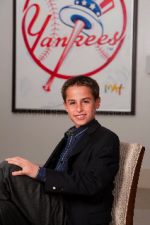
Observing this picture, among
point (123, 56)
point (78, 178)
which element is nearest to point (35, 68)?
point (123, 56)

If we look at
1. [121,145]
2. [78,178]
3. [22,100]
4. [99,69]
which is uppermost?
[99,69]

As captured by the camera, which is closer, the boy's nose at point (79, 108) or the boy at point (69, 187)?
the boy at point (69, 187)

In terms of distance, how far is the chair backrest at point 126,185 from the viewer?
1.21 m

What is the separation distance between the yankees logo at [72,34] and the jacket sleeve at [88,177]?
1.91m

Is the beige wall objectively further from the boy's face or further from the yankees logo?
the boy's face

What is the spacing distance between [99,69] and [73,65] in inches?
11.5

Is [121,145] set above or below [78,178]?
above

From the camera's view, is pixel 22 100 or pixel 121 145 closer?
pixel 121 145

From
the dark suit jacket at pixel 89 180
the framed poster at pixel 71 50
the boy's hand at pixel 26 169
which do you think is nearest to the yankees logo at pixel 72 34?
the framed poster at pixel 71 50

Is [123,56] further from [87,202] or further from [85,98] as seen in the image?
[87,202]

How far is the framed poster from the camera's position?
116 inches

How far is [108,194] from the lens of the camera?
1.22 m

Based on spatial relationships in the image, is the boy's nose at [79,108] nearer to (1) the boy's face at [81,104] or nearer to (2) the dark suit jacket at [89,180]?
(1) the boy's face at [81,104]

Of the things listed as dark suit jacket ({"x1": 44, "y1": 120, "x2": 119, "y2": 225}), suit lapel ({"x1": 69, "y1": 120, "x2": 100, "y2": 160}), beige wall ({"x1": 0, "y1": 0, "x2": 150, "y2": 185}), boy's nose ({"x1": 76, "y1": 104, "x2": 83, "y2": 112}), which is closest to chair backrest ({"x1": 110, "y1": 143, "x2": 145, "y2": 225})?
dark suit jacket ({"x1": 44, "y1": 120, "x2": 119, "y2": 225})
